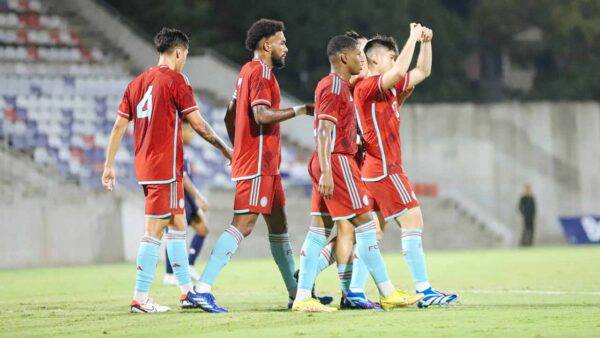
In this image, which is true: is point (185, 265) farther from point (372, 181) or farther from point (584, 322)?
point (584, 322)

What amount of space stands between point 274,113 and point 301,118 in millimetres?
21311

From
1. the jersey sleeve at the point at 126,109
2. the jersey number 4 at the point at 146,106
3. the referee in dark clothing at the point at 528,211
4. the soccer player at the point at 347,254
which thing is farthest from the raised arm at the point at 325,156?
the referee in dark clothing at the point at 528,211

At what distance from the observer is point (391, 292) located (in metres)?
9.61

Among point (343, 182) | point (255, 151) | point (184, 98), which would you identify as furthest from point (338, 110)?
point (184, 98)

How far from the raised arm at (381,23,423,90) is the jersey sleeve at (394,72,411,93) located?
0.71 feet

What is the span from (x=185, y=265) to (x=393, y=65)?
262 centimetres

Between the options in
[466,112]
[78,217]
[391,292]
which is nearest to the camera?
[391,292]

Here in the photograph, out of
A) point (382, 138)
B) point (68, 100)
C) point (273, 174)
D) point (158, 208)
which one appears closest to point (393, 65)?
point (382, 138)

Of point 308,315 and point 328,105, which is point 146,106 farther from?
point 308,315

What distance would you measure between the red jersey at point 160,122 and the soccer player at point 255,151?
509 millimetres

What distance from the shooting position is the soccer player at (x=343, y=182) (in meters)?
9.41

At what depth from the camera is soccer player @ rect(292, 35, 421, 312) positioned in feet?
30.9

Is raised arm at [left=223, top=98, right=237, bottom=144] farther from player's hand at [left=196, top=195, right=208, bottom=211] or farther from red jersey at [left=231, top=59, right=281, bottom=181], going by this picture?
player's hand at [left=196, top=195, right=208, bottom=211]

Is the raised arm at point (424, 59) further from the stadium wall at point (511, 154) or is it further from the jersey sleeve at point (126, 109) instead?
the stadium wall at point (511, 154)
